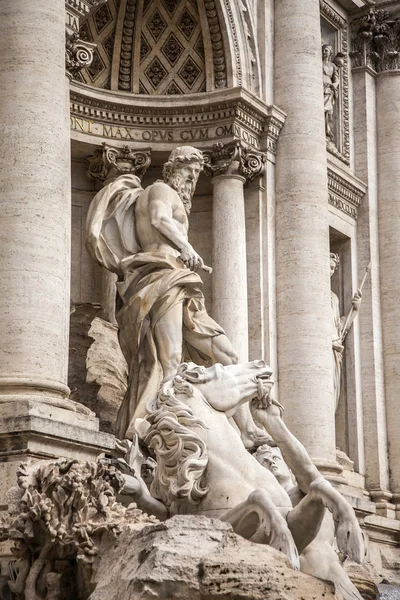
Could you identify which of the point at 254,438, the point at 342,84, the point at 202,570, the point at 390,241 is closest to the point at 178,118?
the point at 342,84

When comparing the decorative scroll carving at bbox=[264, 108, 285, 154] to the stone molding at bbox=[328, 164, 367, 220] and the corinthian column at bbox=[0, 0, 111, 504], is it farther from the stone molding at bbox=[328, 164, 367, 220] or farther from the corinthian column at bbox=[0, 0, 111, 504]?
the corinthian column at bbox=[0, 0, 111, 504]

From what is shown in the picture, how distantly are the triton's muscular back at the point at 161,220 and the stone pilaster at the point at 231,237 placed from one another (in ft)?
7.96

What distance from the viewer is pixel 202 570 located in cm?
809

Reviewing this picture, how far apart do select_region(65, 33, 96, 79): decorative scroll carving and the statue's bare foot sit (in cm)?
443

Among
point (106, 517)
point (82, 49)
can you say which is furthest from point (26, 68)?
point (106, 517)

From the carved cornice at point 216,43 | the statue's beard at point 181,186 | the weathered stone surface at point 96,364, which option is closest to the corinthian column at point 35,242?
the statue's beard at point 181,186

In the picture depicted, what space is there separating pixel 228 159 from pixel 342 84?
479 centimetres

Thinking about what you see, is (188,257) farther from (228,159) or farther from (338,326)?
(338,326)

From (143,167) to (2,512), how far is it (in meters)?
7.77

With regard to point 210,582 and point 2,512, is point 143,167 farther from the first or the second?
point 210,582

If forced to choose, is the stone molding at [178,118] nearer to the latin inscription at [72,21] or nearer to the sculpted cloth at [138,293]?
the sculpted cloth at [138,293]

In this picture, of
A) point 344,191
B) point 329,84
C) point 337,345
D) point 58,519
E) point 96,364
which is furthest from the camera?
point 329,84

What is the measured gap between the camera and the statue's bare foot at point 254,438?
47.2 ft

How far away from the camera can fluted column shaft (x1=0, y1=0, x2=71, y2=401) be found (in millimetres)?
12414
